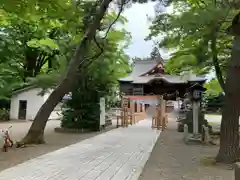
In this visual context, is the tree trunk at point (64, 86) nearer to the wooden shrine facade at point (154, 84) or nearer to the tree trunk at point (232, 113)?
the tree trunk at point (232, 113)

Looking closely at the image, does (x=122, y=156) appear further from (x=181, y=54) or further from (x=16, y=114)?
(x=16, y=114)

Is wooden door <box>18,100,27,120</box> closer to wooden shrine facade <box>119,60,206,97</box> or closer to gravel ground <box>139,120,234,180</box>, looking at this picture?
wooden shrine facade <box>119,60,206,97</box>

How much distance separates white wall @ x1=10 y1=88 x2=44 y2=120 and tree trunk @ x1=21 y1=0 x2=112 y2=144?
17.3 meters

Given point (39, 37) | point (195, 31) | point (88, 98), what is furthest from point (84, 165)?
point (39, 37)

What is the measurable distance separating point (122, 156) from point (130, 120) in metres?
15.4

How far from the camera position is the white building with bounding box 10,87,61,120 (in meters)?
29.9

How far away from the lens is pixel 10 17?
13.6 meters

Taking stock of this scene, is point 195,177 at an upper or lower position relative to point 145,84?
lower

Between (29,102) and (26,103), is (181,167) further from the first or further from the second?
(26,103)

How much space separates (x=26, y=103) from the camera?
30453 mm

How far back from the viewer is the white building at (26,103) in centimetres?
2991

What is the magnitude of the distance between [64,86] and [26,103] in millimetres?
18621

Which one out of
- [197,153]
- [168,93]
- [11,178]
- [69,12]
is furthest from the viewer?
[168,93]

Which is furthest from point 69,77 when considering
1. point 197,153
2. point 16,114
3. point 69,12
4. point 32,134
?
point 16,114
